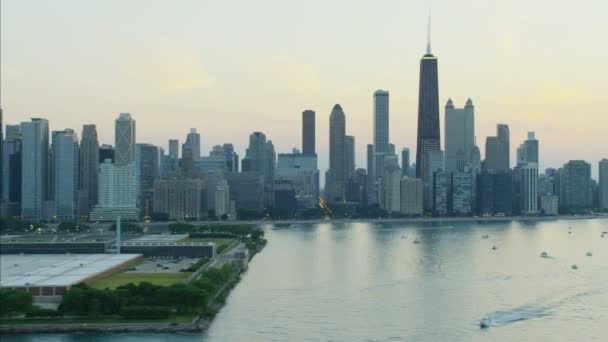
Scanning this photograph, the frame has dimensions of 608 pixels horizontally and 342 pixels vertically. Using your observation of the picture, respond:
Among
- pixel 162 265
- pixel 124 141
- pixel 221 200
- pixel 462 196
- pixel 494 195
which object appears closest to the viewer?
pixel 162 265

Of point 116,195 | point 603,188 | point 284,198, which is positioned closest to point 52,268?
point 116,195

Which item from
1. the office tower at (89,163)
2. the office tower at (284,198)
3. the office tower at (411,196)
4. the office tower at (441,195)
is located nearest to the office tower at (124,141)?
the office tower at (89,163)

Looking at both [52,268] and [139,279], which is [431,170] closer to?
[52,268]

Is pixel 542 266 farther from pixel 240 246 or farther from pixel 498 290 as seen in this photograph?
pixel 240 246

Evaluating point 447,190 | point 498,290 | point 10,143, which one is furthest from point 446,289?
point 447,190

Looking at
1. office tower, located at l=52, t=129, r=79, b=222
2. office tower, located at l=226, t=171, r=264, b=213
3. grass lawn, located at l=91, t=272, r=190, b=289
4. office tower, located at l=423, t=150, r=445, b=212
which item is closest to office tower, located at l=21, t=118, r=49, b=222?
office tower, located at l=52, t=129, r=79, b=222
